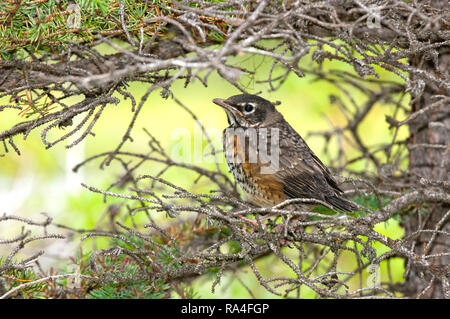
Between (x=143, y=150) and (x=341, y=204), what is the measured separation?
161 inches

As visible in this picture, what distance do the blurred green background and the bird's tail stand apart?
115 cm

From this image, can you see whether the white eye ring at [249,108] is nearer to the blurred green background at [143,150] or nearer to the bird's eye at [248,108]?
the bird's eye at [248,108]

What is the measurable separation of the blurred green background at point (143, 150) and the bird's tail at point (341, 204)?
1.15 meters

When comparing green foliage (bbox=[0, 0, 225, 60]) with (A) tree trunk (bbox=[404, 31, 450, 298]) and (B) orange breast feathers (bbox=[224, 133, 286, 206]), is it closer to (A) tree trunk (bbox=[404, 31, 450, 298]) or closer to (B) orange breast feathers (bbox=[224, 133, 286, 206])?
(B) orange breast feathers (bbox=[224, 133, 286, 206])

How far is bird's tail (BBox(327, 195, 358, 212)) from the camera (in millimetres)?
3225

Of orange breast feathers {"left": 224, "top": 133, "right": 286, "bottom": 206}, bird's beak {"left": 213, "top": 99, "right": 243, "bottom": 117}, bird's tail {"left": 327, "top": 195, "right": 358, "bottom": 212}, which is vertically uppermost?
bird's beak {"left": 213, "top": 99, "right": 243, "bottom": 117}

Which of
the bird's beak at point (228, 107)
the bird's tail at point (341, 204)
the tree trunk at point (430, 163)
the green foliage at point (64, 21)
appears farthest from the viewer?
the tree trunk at point (430, 163)

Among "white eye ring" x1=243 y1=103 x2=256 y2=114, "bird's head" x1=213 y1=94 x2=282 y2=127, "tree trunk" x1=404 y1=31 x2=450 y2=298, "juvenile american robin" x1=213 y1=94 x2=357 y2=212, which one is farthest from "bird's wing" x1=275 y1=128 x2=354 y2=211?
"tree trunk" x1=404 y1=31 x2=450 y2=298

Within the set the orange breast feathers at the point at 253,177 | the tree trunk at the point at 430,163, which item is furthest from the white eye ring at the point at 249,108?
the tree trunk at the point at 430,163

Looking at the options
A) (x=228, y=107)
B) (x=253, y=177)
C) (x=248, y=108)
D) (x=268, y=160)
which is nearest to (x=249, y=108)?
(x=248, y=108)

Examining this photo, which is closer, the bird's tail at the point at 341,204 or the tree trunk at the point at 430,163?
the bird's tail at the point at 341,204

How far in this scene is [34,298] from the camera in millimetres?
2963

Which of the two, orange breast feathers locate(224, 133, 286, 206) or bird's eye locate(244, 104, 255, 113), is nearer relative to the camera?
orange breast feathers locate(224, 133, 286, 206)

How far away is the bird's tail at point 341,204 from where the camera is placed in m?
3.23
